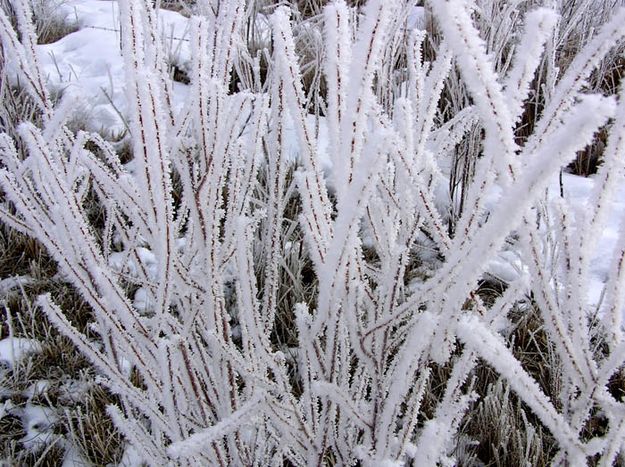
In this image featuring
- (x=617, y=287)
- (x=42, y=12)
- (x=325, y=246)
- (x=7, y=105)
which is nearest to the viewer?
(x=617, y=287)

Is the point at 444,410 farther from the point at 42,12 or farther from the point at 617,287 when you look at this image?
the point at 42,12

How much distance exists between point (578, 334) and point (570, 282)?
3.5 inches

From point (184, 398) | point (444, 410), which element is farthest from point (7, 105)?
point (444, 410)

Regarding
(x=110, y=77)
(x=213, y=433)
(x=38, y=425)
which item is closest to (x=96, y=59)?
(x=110, y=77)

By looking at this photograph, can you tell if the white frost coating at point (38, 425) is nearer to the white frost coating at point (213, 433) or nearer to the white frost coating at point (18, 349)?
the white frost coating at point (18, 349)

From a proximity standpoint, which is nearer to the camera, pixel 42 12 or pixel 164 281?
pixel 164 281

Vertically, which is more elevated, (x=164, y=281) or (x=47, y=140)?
(x=47, y=140)

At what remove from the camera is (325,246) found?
3.21ft

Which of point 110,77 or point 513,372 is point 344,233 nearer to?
point 513,372

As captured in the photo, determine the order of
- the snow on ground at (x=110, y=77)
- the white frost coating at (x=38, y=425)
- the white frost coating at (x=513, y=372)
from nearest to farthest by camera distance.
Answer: the white frost coating at (x=513, y=372) < the white frost coating at (x=38, y=425) < the snow on ground at (x=110, y=77)

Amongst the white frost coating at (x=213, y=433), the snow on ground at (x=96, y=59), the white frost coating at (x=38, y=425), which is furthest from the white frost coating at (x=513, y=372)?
the snow on ground at (x=96, y=59)

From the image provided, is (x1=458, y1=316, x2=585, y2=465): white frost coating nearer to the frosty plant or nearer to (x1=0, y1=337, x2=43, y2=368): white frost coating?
the frosty plant

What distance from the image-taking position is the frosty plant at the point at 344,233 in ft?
2.47

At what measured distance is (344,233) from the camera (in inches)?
32.3
